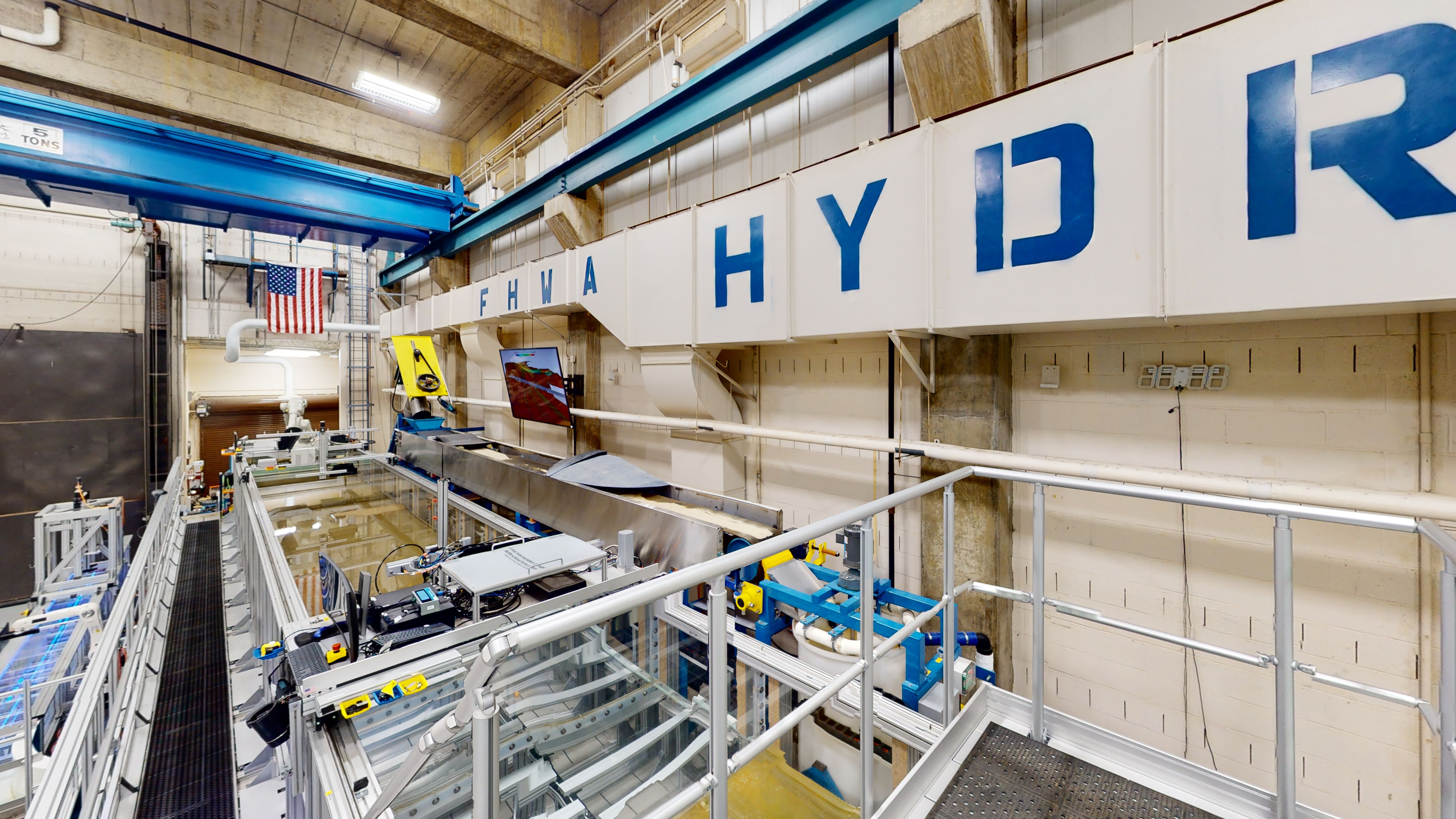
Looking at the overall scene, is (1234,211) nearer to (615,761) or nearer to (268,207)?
(615,761)

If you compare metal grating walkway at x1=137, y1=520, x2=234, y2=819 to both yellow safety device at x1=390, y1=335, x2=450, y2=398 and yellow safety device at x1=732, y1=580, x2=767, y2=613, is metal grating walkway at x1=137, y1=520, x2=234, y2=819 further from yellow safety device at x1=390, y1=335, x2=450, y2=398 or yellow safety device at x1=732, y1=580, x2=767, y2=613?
yellow safety device at x1=732, y1=580, x2=767, y2=613

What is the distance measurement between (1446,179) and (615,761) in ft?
9.88

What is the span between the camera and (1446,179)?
132 cm

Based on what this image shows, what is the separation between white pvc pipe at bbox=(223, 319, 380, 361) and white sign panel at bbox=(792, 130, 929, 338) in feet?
26.5

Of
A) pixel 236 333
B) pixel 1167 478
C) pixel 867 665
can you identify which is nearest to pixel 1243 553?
pixel 1167 478

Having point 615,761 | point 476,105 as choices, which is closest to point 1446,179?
point 615,761

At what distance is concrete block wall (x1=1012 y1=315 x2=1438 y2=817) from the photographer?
1765mm

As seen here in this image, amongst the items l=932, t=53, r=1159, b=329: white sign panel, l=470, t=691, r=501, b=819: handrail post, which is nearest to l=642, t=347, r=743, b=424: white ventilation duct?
l=932, t=53, r=1159, b=329: white sign panel

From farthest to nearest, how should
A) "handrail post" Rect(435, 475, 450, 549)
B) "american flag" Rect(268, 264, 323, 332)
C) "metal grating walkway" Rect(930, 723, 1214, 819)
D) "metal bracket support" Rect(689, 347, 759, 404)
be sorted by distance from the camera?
"american flag" Rect(268, 264, 323, 332) → "handrail post" Rect(435, 475, 450, 549) → "metal bracket support" Rect(689, 347, 759, 404) → "metal grating walkway" Rect(930, 723, 1214, 819)

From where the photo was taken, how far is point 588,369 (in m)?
5.14

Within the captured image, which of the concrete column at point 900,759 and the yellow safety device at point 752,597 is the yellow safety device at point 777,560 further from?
the concrete column at point 900,759

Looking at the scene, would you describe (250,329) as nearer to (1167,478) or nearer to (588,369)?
(588,369)

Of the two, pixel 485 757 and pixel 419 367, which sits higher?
pixel 419 367

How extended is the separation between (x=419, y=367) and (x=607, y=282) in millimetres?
4135
